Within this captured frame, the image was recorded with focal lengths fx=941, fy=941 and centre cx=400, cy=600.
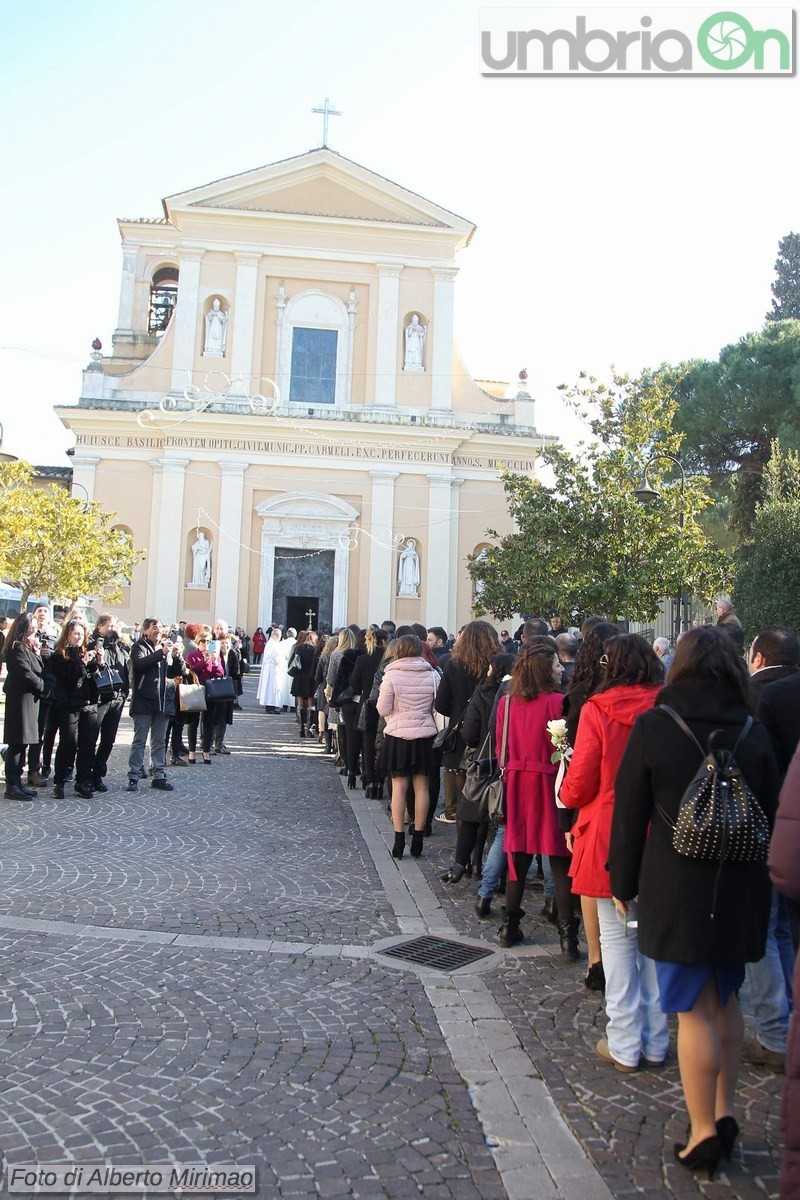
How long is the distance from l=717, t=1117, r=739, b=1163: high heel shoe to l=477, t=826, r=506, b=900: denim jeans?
8.76 ft

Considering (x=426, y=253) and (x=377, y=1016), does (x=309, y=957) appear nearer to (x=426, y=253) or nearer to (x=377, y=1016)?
(x=377, y=1016)

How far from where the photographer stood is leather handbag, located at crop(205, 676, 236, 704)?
11742 millimetres

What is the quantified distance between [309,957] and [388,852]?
2634 mm

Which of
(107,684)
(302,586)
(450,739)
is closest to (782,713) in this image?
(450,739)

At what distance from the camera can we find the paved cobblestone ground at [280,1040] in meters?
3.03

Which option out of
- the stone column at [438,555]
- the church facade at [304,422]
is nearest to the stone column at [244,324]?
the church facade at [304,422]

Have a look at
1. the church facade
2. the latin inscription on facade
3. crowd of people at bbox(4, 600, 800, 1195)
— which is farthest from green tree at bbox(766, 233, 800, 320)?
crowd of people at bbox(4, 600, 800, 1195)

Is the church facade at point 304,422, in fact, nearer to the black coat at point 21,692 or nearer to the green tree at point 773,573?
the green tree at point 773,573

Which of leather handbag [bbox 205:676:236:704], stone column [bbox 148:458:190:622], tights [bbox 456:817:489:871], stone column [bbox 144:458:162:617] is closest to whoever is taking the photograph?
tights [bbox 456:817:489:871]

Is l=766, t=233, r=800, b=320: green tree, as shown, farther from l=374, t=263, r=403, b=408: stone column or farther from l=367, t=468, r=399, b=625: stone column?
l=367, t=468, r=399, b=625: stone column

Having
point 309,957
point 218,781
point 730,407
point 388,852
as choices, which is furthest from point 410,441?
point 309,957

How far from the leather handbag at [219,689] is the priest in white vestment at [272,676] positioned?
721cm

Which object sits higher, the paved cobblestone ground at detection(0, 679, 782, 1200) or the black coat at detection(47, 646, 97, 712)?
the black coat at detection(47, 646, 97, 712)

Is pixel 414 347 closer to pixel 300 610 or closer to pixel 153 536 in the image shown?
pixel 300 610
